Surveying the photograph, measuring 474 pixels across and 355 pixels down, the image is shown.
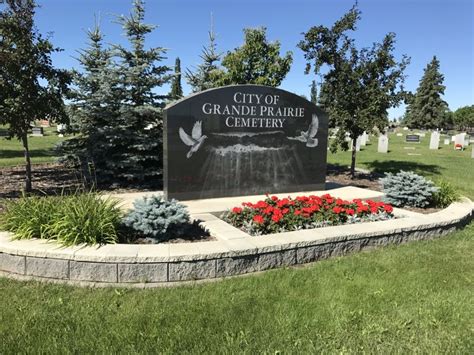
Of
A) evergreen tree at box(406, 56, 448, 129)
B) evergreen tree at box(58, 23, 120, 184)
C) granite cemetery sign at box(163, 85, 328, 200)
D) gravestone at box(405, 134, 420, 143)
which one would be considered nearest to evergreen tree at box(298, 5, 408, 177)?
granite cemetery sign at box(163, 85, 328, 200)

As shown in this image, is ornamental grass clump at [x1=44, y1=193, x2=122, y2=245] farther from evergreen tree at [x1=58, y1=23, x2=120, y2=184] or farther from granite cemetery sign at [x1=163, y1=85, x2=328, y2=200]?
evergreen tree at [x1=58, y1=23, x2=120, y2=184]

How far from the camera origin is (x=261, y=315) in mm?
3031

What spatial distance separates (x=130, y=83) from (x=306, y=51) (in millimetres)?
4782

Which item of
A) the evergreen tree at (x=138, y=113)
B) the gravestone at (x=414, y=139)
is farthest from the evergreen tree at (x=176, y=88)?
the gravestone at (x=414, y=139)

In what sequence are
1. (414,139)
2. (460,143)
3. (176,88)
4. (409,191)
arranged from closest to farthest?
(409,191)
(176,88)
(460,143)
(414,139)

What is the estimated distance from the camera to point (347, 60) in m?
9.70

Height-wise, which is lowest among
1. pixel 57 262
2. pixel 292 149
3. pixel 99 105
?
pixel 57 262

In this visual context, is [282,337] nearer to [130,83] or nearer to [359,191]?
[359,191]

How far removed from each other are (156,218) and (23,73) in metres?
4.44

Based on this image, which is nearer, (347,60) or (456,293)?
(456,293)

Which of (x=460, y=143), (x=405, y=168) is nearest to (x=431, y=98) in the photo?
(x=460, y=143)

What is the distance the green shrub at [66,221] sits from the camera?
388cm

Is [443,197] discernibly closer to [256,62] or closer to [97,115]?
[97,115]

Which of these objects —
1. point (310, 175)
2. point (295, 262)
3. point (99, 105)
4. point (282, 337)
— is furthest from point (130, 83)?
point (282, 337)
